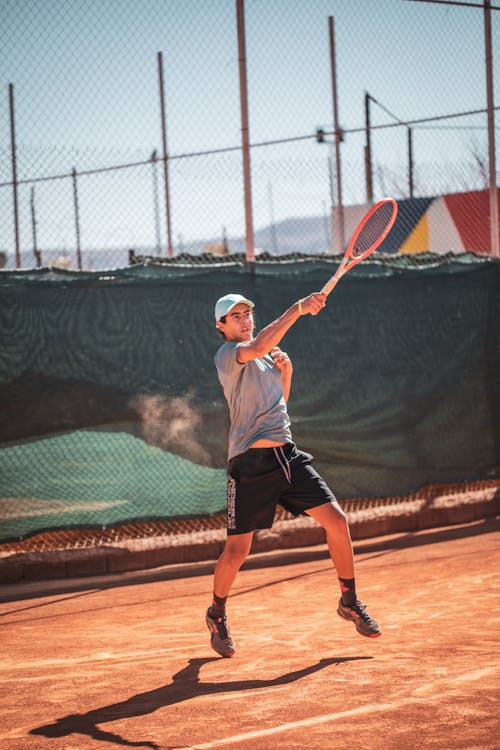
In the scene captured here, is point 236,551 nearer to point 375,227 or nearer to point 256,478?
point 256,478

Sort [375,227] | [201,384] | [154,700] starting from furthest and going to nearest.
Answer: [201,384] → [375,227] → [154,700]

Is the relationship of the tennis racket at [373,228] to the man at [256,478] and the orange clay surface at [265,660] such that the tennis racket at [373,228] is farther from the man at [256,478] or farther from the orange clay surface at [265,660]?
the orange clay surface at [265,660]

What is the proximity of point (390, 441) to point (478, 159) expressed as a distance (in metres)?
4.39

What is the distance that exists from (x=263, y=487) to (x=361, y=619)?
88cm

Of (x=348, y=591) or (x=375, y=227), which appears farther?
(x=375, y=227)

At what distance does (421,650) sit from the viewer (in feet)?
17.3

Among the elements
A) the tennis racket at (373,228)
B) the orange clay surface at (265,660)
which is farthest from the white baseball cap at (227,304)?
the orange clay surface at (265,660)

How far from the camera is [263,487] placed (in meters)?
5.46

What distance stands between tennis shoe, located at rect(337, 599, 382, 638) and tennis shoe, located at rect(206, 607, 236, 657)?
625mm

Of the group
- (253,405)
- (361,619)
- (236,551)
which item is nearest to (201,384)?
(253,405)

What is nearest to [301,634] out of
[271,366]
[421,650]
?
[421,650]

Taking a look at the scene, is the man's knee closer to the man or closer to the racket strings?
the man

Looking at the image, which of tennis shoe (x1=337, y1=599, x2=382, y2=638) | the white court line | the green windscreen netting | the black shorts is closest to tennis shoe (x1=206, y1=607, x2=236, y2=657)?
the black shorts

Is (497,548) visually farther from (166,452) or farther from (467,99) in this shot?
(467,99)
